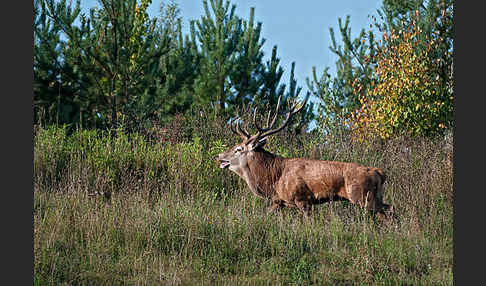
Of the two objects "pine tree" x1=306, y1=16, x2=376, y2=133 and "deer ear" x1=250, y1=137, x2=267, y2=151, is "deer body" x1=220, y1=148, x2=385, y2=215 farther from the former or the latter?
"pine tree" x1=306, y1=16, x2=376, y2=133

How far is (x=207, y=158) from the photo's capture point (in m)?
10.0

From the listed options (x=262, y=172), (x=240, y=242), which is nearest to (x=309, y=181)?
(x=262, y=172)

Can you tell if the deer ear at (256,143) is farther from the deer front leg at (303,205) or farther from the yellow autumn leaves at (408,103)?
the yellow autumn leaves at (408,103)

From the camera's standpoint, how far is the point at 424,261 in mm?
5820

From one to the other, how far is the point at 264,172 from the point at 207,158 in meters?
2.44

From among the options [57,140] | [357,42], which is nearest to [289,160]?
[57,140]

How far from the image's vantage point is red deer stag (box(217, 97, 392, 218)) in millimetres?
7051

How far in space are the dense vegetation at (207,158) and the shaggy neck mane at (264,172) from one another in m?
0.35

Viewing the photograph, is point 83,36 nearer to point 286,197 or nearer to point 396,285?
point 286,197

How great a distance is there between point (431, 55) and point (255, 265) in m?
11.4

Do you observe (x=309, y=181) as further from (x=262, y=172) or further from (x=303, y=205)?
(x=262, y=172)

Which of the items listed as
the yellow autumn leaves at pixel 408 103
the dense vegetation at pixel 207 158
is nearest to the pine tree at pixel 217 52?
the dense vegetation at pixel 207 158

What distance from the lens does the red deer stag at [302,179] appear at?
7.05 meters

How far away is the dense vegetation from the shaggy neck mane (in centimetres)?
35
